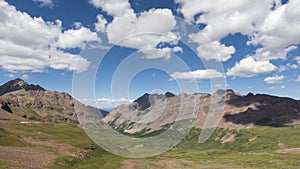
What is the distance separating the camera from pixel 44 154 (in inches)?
3861

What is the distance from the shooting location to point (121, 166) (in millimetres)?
116312

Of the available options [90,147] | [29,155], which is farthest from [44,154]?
[90,147]

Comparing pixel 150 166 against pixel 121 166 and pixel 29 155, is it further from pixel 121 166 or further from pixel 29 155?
pixel 29 155

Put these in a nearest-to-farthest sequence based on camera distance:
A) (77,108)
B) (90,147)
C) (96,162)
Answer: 1. (77,108)
2. (96,162)
3. (90,147)

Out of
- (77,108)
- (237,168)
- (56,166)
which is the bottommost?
(237,168)

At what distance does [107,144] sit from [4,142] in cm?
5046

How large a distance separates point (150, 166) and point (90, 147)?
3217 centimetres

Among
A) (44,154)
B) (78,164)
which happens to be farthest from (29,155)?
(78,164)

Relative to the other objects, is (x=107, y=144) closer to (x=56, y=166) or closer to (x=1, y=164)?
(x=56, y=166)

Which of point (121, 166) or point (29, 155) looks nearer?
point (29, 155)

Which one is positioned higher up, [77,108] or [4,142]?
[77,108]

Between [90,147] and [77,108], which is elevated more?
[77,108]

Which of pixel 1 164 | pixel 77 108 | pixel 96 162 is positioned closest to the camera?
pixel 77 108

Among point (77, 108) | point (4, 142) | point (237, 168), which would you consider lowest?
point (237, 168)
